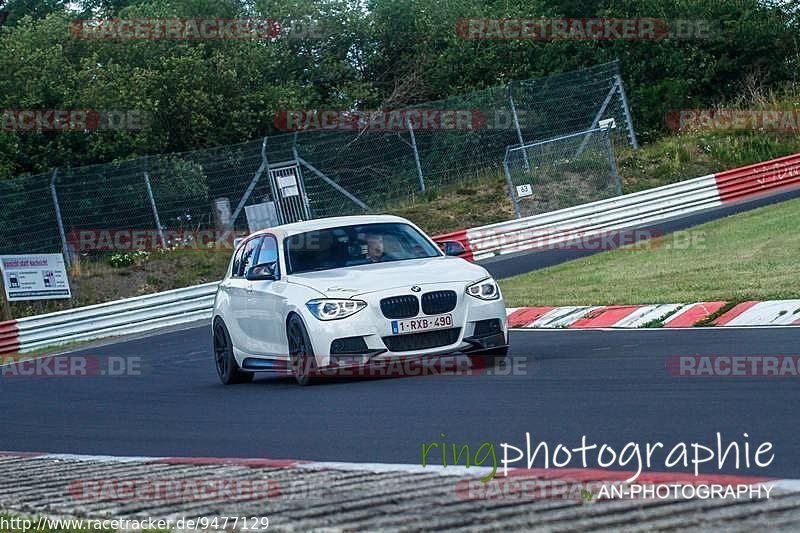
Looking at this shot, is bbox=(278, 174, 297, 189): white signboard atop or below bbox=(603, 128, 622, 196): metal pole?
atop

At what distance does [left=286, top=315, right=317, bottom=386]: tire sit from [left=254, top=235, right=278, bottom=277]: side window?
3.17 ft

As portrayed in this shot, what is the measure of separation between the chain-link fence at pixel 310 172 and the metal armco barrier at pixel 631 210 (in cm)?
91

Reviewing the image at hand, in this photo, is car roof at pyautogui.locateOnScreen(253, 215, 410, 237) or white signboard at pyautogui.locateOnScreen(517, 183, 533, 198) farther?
white signboard at pyautogui.locateOnScreen(517, 183, 533, 198)

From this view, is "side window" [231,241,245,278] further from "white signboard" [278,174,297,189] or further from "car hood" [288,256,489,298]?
"white signboard" [278,174,297,189]

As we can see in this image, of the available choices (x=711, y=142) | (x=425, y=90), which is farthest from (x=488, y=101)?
(x=425, y=90)

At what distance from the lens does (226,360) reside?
534 inches

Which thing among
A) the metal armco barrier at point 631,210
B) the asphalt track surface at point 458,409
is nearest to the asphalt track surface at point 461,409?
the asphalt track surface at point 458,409

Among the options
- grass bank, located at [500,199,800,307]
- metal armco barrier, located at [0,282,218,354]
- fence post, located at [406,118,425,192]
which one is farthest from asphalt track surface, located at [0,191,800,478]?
fence post, located at [406,118,425,192]

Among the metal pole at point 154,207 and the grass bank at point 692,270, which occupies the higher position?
the metal pole at point 154,207

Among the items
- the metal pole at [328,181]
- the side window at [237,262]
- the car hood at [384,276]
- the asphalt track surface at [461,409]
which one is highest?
the metal pole at [328,181]

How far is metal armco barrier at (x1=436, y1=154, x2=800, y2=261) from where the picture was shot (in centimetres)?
2923

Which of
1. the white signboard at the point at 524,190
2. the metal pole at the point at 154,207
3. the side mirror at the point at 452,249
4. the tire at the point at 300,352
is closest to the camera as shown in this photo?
the tire at the point at 300,352

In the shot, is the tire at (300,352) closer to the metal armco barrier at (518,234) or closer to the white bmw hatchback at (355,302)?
the white bmw hatchback at (355,302)

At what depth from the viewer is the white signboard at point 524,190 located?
30.7 metres
